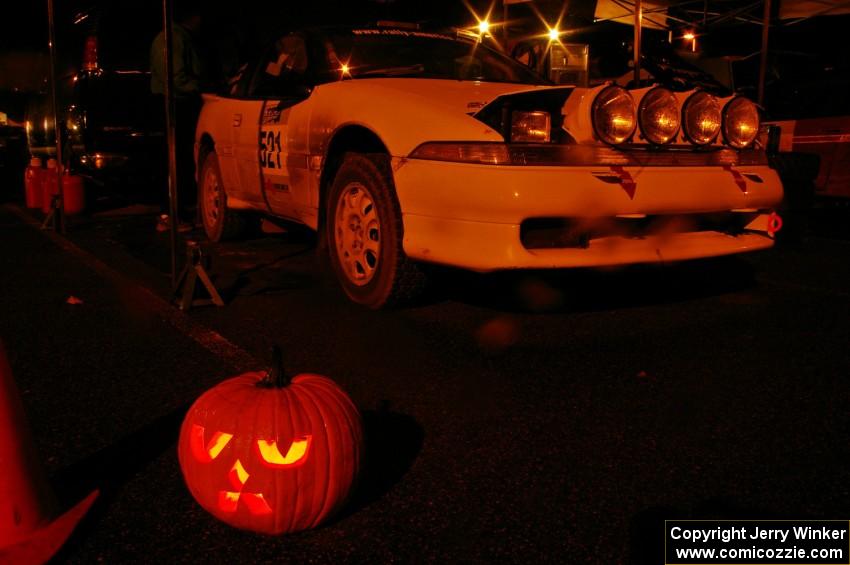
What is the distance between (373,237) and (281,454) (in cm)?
225

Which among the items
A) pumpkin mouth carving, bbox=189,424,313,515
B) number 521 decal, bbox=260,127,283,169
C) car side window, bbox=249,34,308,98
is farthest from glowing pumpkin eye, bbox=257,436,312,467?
number 521 decal, bbox=260,127,283,169

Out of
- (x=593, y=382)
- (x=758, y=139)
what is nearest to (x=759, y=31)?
(x=758, y=139)

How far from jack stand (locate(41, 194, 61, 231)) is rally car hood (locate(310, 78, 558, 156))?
3.72 m

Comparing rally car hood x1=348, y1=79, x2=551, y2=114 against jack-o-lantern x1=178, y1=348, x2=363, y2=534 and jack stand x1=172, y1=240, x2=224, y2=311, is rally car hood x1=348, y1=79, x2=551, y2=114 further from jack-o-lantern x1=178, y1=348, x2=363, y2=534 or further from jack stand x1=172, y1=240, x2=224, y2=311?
jack-o-lantern x1=178, y1=348, x2=363, y2=534

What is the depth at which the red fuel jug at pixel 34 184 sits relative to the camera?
9.23 m

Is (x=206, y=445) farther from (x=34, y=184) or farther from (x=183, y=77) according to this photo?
(x=34, y=184)

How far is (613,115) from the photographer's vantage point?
368cm

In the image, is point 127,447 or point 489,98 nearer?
point 127,447

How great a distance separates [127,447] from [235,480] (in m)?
0.67

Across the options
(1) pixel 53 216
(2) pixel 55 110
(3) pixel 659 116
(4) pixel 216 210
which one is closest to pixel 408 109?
(3) pixel 659 116

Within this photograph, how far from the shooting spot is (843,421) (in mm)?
2805

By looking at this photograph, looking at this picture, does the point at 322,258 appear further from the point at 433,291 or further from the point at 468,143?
the point at 468,143

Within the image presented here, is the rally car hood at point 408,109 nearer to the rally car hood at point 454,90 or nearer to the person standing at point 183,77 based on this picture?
the rally car hood at point 454,90

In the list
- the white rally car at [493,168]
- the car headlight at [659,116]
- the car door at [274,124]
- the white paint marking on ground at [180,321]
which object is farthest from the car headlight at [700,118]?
the white paint marking on ground at [180,321]
